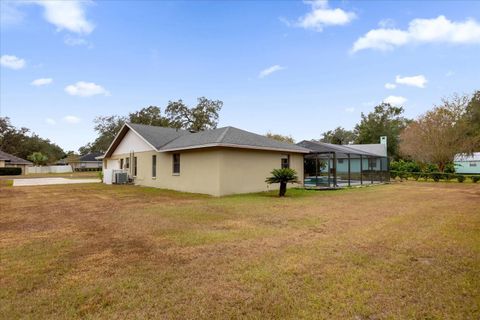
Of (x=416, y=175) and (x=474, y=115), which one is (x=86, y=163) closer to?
(x=416, y=175)

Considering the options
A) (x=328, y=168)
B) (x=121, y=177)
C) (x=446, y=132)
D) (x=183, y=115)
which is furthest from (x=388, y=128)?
(x=121, y=177)


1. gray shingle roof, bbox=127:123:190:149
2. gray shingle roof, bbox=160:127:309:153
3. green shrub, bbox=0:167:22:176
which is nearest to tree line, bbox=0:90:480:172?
green shrub, bbox=0:167:22:176

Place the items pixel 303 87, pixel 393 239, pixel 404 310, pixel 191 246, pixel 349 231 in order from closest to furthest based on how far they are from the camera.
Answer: pixel 404 310 → pixel 191 246 → pixel 393 239 → pixel 349 231 → pixel 303 87

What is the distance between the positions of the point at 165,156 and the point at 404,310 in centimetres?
1625

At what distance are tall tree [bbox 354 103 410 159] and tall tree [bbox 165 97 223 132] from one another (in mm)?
27323

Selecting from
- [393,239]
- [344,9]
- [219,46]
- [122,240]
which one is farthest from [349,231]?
[219,46]

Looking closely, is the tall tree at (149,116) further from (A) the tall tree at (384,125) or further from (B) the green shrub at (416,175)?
(A) the tall tree at (384,125)

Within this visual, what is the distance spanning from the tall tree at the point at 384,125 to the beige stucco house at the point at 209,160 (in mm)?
34392

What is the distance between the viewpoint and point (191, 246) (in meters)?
5.31

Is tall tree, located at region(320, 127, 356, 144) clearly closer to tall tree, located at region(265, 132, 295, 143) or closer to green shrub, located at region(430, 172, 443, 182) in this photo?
tall tree, located at region(265, 132, 295, 143)

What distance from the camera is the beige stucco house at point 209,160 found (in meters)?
14.1

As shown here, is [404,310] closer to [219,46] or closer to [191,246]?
[191,246]

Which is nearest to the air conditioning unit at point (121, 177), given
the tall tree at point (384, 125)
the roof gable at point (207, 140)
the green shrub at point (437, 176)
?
the roof gable at point (207, 140)

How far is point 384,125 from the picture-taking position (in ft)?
159
